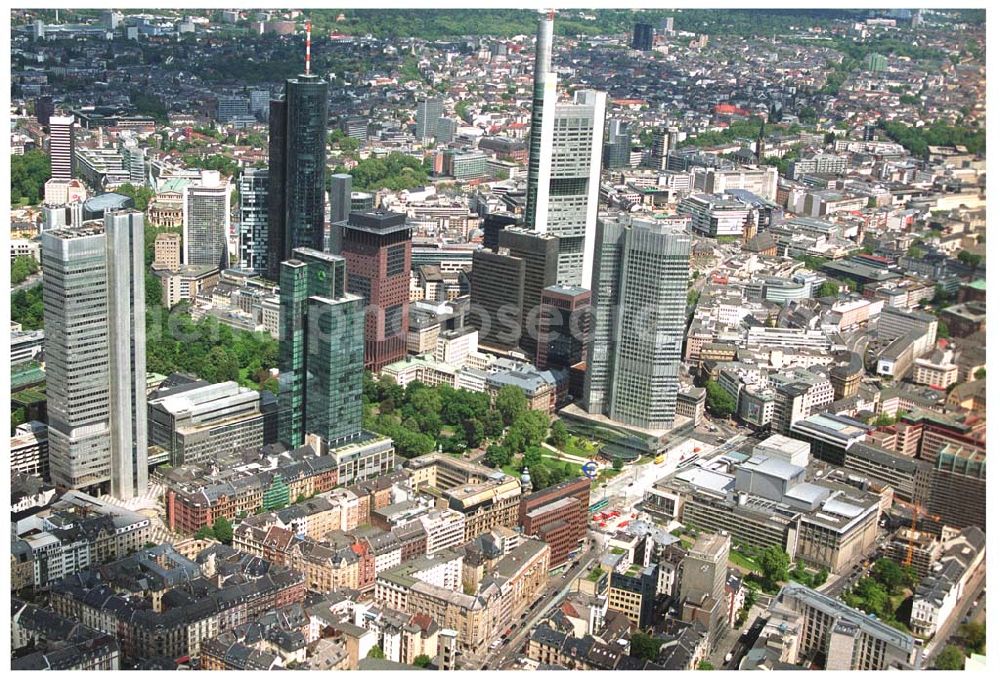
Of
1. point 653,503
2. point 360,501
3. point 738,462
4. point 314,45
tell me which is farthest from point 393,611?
point 314,45

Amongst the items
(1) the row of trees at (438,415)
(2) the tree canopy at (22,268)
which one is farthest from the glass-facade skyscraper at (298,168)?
(1) the row of trees at (438,415)

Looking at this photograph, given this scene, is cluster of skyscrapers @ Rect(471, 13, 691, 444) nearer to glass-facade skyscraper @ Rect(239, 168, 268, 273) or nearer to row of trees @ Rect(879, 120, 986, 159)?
row of trees @ Rect(879, 120, 986, 159)

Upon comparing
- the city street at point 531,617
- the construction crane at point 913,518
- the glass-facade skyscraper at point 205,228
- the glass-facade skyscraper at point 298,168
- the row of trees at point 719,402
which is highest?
the glass-facade skyscraper at point 298,168

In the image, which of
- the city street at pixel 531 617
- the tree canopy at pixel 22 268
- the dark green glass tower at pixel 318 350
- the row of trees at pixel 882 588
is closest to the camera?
the city street at pixel 531 617

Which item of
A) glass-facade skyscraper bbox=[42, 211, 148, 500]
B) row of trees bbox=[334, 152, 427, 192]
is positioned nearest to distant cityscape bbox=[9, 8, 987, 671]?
glass-facade skyscraper bbox=[42, 211, 148, 500]

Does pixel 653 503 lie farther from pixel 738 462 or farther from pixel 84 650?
pixel 84 650

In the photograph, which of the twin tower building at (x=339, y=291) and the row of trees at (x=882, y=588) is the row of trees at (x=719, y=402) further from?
the row of trees at (x=882, y=588)

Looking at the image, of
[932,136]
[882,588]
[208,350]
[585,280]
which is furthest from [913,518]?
[208,350]
